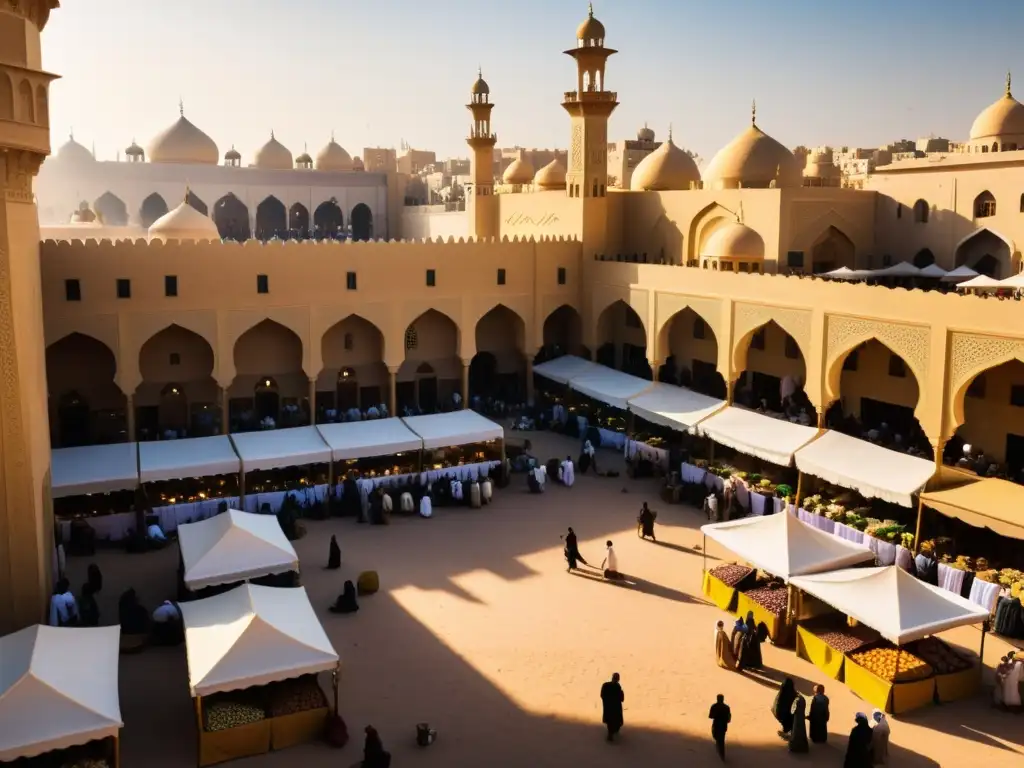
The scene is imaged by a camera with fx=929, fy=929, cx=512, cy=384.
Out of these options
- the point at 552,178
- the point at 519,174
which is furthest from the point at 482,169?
the point at 519,174

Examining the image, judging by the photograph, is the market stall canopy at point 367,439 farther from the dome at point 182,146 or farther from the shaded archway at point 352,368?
the dome at point 182,146

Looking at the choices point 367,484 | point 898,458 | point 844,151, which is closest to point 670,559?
point 898,458

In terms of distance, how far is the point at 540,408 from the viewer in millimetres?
22797

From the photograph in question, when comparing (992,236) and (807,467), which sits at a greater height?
(992,236)

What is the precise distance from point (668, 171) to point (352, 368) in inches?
416

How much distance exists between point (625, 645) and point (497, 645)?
1.55 m

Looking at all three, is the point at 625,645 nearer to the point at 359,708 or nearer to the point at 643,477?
A: the point at 359,708

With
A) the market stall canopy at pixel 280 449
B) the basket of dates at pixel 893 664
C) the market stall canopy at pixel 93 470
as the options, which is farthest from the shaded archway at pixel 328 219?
the basket of dates at pixel 893 664

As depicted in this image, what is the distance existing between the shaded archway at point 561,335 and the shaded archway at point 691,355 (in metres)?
2.62

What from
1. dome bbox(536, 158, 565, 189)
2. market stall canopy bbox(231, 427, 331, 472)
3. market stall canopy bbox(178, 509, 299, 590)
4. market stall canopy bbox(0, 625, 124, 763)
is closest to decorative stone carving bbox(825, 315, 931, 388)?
market stall canopy bbox(231, 427, 331, 472)

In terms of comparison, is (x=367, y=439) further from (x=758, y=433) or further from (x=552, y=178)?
(x=552, y=178)

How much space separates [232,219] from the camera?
38.3 m

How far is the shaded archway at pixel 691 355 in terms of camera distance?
845 inches

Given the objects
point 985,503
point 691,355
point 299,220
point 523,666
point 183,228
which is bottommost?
point 523,666
